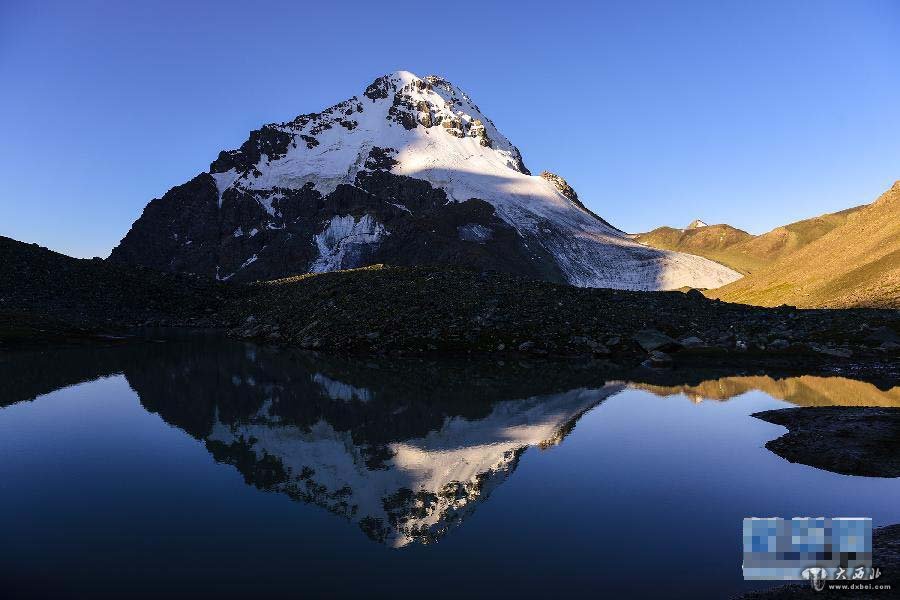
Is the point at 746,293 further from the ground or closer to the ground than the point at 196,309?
further from the ground

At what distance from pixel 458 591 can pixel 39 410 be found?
29.1m

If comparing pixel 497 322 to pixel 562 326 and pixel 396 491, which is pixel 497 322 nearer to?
pixel 562 326

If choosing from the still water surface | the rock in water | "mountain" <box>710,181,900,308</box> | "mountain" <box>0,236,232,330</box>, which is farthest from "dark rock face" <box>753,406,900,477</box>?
"mountain" <box>710,181,900,308</box>

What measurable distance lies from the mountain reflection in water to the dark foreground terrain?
6.91m

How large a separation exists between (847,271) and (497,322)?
112 m

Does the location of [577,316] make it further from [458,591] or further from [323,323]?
[458,591]

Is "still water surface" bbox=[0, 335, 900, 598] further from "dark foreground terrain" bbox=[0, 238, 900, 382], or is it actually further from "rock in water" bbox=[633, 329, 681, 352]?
"rock in water" bbox=[633, 329, 681, 352]

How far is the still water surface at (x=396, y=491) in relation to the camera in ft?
40.9

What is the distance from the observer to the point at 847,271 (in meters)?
129

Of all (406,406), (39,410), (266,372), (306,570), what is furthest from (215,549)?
(266,372)

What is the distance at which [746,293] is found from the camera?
166 m

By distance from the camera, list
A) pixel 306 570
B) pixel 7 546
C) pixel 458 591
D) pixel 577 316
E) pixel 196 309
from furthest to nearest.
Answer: pixel 196 309 < pixel 577 316 < pixel 7 546 < pixel 306 570 < pixel 458 591

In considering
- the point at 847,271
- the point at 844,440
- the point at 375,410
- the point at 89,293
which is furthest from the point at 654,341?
the point at 847,271

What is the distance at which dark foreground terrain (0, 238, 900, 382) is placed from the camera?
2144 inches
